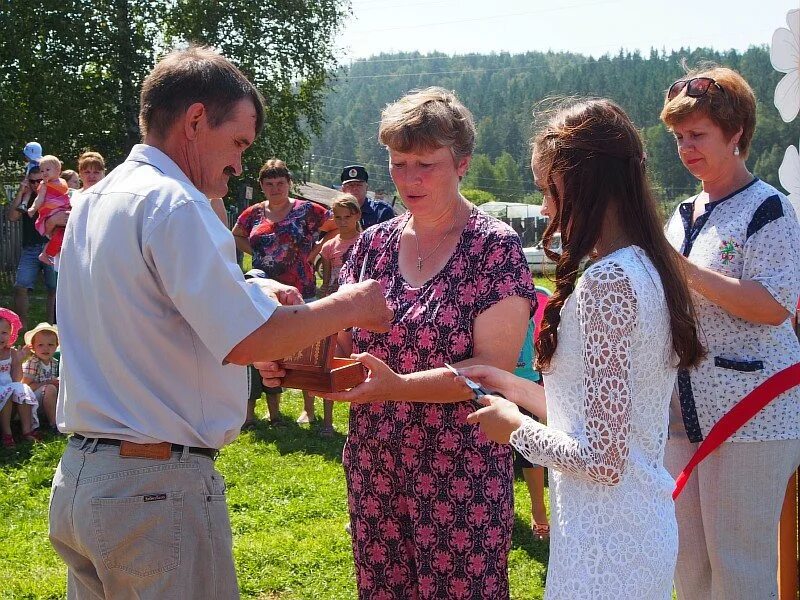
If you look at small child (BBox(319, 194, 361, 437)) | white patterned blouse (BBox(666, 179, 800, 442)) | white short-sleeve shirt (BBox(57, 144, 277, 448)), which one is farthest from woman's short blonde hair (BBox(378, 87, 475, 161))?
small child (BBox(319, 194, 361, 437))

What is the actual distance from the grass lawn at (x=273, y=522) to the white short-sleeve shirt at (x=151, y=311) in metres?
2.66

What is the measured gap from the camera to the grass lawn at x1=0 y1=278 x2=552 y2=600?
477cm

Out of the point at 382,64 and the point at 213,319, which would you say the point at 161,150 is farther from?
the point at 382,64

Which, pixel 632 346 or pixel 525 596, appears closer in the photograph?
pixel 632 346

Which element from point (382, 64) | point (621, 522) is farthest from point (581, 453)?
point (382, 64)

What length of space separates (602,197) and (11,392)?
6.21m

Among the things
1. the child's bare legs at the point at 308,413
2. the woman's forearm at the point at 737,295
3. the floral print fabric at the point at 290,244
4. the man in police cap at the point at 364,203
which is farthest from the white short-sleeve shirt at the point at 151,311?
the man in police cap at the point at 364,203

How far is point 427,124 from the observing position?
2.90 m

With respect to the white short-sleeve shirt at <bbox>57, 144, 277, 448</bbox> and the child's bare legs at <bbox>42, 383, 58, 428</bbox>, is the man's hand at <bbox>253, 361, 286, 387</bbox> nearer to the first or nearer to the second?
the white short-sleeve shirt at <bbox>57, 144, 277, 448</bbox>

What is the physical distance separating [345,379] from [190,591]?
28.6 inches

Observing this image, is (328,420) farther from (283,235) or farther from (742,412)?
(742,412)

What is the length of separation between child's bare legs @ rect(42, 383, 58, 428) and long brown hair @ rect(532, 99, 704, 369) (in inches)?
247

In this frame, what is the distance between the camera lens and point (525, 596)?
4602 mm

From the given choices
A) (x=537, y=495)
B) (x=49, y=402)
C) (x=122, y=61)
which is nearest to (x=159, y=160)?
(x=537, y=495)
